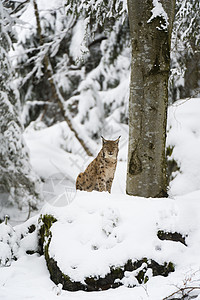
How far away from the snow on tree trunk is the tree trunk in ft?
11.4

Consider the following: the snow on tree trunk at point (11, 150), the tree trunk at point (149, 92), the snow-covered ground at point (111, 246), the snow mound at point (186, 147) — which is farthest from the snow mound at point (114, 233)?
the snow on tree trunk at point (11, 150)

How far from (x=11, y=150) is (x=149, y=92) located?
4.02 m

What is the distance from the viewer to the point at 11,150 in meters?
6.96

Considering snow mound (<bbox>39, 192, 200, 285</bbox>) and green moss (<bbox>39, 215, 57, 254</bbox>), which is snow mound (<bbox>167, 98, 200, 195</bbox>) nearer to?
snow mound (<bbox>39, 192, 200, 285</bbox>)

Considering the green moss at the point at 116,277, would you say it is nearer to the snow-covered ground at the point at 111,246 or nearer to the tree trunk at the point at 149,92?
the snow-covered ground at the point at 111,246

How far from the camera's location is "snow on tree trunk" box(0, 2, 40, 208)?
6.77 metres

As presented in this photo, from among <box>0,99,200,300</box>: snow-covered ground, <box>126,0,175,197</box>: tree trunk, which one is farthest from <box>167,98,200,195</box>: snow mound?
<box>0,99,200,300</box>: snow-covered ground

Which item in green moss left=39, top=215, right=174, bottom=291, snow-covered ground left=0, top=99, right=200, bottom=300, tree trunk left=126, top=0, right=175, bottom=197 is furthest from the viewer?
tree trunk left=126, top=0, right=175, bottom=197

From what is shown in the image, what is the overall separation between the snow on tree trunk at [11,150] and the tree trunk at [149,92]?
3468 mm

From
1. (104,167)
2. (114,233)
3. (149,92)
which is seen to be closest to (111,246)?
(114,233)

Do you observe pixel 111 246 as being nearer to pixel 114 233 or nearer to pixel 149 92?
pixel 114 233

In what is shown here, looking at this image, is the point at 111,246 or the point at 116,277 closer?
the point at 116,277

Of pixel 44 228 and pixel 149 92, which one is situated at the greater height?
pixel 149 92

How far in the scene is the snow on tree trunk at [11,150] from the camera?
266 inches
